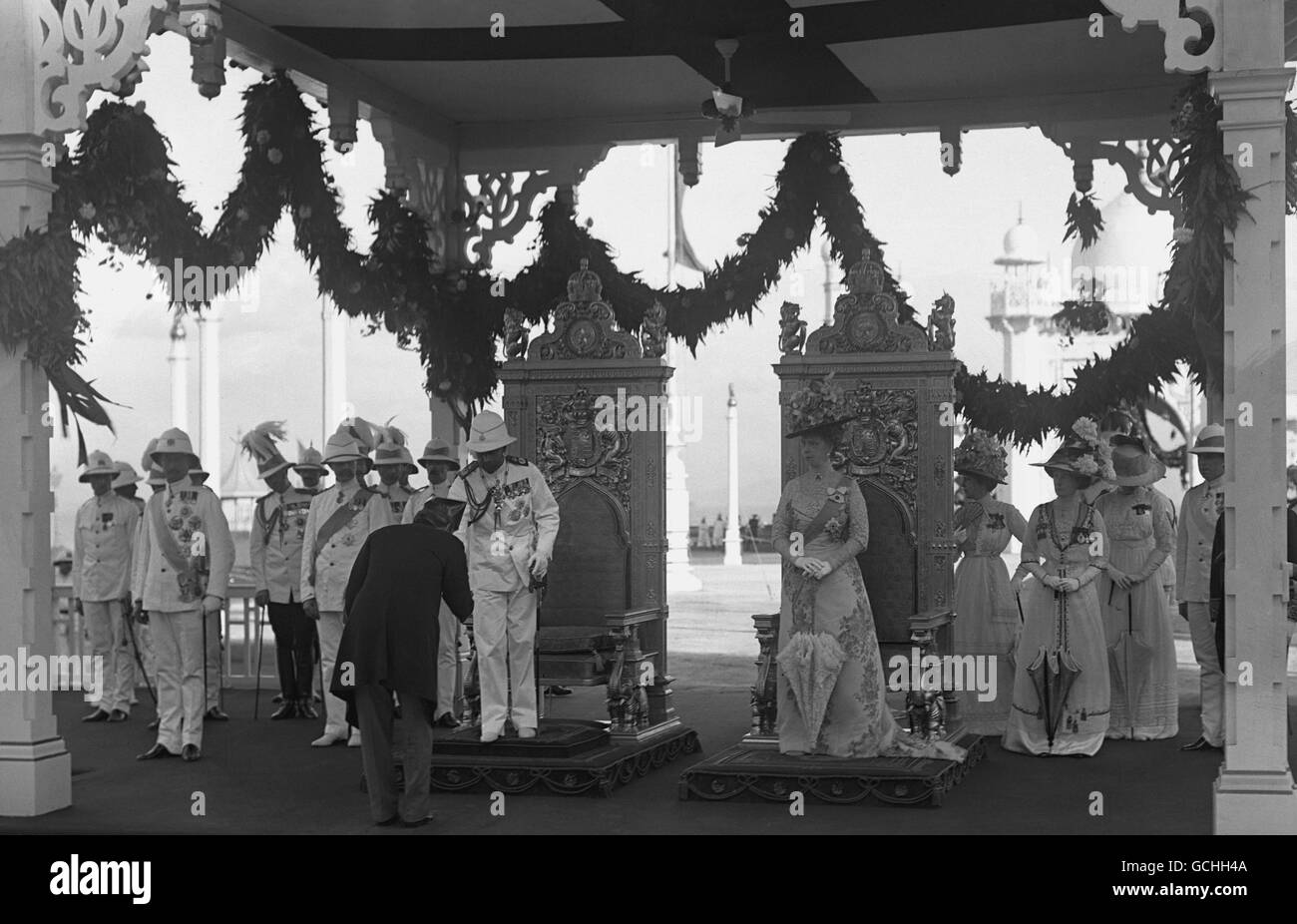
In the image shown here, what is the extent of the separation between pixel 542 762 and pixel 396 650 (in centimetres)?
134

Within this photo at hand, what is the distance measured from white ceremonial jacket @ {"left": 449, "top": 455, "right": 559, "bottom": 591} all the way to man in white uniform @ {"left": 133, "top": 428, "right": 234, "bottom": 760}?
152 centimetres

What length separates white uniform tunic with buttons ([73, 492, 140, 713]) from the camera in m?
11.3

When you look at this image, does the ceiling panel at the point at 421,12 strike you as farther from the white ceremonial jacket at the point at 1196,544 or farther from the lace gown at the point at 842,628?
the white ceremonial jacket at the point at 1196,544

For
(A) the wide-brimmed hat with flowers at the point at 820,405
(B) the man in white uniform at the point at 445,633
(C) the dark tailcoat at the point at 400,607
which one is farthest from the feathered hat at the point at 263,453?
(A) the wide-brimmed hat with flowers at the point at 820,405

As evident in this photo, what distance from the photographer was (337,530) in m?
9.54

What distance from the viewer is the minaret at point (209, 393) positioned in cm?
1806

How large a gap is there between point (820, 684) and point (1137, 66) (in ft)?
16.6

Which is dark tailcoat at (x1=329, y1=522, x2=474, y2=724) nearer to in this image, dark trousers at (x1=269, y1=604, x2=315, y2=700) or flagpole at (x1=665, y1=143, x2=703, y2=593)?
dark trousers at (x1=269, y1=604, x2=315, y2=700)

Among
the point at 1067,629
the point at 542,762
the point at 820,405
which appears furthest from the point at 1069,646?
the point at 542,762

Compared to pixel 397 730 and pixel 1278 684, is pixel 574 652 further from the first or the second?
pixel 1278 684

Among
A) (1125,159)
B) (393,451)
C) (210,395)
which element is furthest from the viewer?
(210,395)

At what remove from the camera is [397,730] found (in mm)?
9508
